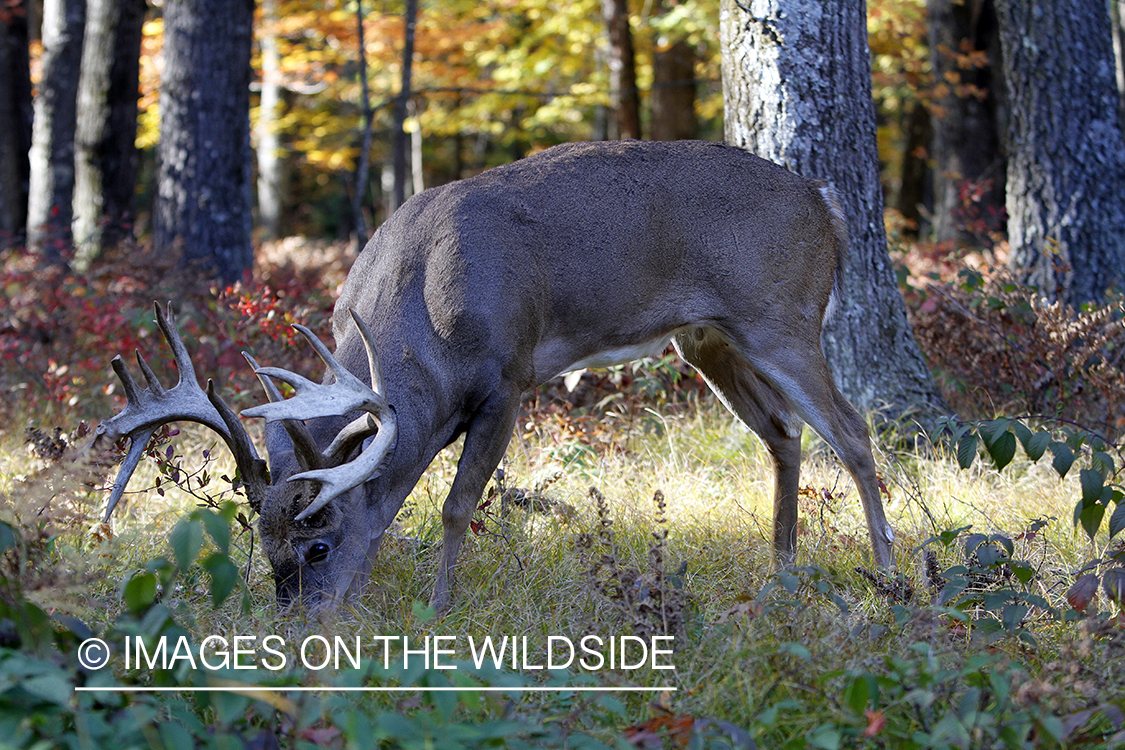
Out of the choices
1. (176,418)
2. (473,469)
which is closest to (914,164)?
(473,469)

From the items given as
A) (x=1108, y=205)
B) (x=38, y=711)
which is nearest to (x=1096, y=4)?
(x=1108, y=205)

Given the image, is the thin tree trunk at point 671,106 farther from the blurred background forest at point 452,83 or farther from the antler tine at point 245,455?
the antler tine at point 245,455

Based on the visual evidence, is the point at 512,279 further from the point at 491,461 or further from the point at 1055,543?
the point at 1055,543

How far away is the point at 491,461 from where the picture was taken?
13.5ft

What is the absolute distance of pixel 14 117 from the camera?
1175 centimetres

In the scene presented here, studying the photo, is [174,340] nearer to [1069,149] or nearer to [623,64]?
[1069,149]

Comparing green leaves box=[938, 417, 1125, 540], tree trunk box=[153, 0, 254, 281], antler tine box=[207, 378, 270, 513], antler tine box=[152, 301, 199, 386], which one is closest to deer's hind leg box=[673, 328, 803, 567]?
green leaves box=[938, 417, 1125, 540]

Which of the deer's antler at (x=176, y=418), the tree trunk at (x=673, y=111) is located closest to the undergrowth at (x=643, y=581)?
the deer's antler at (x=176, y=418)

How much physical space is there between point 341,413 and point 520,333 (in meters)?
0.89

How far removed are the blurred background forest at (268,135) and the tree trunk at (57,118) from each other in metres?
0.02

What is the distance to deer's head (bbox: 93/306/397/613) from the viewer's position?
11.3 feet

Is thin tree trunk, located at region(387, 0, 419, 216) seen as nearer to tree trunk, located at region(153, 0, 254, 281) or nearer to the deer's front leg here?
tree trunk, located at region(153, 0, 254, 281)

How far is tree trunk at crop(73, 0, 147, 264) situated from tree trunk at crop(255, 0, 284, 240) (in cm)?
946

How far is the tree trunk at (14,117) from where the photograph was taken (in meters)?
11.6
